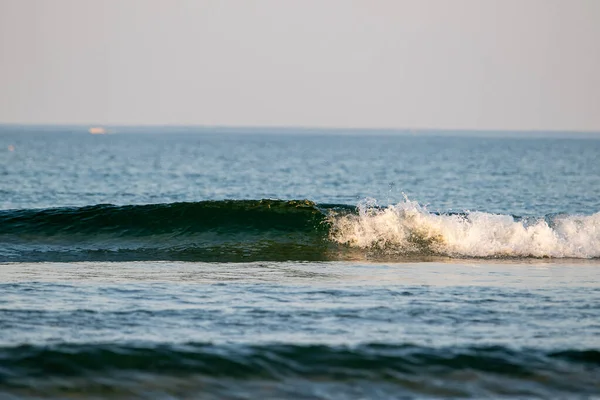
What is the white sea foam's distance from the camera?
19516mm

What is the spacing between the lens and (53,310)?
1211cm

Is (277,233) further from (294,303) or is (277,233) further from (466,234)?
(294,303)

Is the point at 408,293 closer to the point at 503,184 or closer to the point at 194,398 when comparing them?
the point at 194,398

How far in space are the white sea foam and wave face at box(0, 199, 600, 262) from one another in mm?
23

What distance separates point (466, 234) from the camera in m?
20.3

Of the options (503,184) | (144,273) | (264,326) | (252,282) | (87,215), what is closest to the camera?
(264,326)

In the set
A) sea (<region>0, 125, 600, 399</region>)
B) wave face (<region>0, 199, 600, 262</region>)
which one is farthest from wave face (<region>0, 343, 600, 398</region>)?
wave face (<region>0, 199, 600, 262</region>)

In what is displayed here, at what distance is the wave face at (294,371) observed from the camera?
357 inches

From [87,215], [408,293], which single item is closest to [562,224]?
[408,293]

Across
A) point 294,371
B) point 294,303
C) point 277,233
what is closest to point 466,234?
point 277,233

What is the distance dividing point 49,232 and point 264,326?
12433 millimetres

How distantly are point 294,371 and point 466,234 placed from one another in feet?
37.3

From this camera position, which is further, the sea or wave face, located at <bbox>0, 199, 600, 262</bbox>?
wave face, located at <bbox>0, 199, 600, 262</bbox>

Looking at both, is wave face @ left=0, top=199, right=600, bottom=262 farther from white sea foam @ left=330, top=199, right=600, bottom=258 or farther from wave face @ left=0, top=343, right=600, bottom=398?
wave face @ left=0, top=343, right=600, bottom=398
